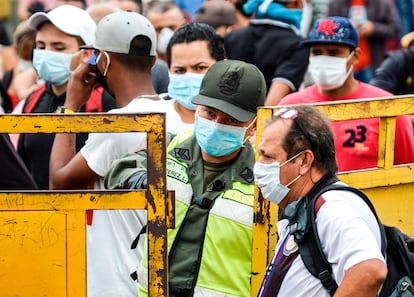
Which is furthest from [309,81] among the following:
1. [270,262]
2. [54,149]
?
[270,262]

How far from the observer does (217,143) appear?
14.9 feet

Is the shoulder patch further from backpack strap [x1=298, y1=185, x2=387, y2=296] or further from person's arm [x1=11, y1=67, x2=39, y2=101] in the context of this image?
person's arm [x1=11, y1=67, x2=39, y2=101]

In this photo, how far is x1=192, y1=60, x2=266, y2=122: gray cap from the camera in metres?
4.59

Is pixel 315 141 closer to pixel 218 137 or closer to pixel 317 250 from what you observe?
pixel 317 250

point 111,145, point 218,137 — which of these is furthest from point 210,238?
point 111,145

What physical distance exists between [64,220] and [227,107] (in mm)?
929

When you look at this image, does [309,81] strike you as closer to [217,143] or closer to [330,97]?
[330,97]

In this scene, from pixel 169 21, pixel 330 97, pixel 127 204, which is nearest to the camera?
pixel 127 204

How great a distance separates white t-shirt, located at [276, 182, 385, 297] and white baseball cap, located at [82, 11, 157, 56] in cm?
190

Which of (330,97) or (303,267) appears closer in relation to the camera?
(303,267)

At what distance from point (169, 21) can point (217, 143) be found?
5.60 meters

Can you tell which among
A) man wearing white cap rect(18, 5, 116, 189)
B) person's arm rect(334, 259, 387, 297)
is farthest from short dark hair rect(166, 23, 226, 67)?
person's arm rect(334, 259, 387, 297)

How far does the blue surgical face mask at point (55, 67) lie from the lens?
6.50 metres

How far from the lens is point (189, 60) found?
228 inches
